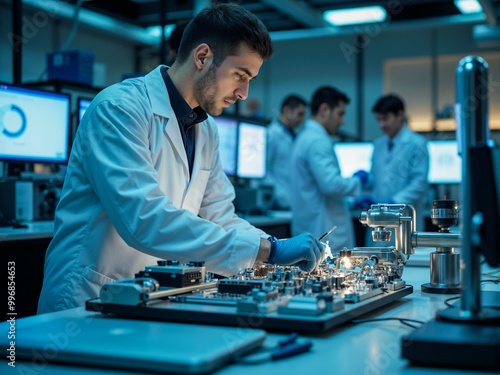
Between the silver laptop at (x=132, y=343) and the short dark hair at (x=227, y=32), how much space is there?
788mm

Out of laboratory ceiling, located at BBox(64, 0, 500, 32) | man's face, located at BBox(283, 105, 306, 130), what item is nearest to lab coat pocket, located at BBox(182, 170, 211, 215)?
man's face, located at BBox(283, 105, 306, 130)

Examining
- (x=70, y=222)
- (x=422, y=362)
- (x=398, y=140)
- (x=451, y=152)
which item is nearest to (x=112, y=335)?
(x=422, y=362)

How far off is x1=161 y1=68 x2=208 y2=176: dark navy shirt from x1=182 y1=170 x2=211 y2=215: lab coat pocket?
35mm

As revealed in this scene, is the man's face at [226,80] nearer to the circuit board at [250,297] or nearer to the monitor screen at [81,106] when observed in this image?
the circuit board at [250,297]

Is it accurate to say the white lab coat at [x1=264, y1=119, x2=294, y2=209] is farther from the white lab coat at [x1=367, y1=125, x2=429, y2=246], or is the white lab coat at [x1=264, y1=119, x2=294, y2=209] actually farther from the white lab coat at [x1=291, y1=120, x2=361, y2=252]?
the white lab coat at [x1=291, y1=120, x2=361, y2=252]

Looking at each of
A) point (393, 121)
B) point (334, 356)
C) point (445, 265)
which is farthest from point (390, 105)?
point (334, 356)

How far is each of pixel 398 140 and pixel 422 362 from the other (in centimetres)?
377

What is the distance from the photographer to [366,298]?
102 cm

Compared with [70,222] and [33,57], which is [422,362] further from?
[33,57]

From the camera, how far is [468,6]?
18.9ft

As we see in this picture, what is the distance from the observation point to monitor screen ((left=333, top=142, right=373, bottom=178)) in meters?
5.21

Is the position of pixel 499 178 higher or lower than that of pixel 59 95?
lower

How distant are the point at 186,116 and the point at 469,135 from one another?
90 cm

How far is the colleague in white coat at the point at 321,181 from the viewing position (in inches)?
145
